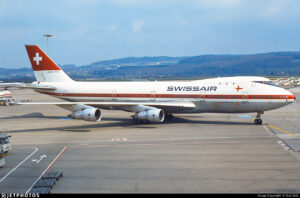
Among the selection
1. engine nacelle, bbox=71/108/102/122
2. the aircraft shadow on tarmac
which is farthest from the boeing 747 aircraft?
the aircraft shadow on tarmac

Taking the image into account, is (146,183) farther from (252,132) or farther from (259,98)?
(259,98)

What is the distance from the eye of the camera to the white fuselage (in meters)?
32.3

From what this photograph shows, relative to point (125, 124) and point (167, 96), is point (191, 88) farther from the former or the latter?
point (125, 124)

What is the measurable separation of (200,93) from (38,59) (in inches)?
822

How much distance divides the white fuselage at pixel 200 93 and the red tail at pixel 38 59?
2.20 m

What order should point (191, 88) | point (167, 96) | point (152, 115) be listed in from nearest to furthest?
point (152, 115) < point (191, 88) < point (167, 96)

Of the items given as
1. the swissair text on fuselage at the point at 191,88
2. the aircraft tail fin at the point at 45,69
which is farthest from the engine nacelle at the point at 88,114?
the aircraft tail fin at the point at 45,69

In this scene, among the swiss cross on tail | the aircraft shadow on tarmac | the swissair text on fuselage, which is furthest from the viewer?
the swiss cross on tail

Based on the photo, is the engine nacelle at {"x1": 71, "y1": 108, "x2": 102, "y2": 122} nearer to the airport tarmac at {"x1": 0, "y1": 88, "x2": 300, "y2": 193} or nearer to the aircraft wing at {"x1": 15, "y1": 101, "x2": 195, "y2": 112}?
the aircraft wing at {"x1": 15, "y1": 101, "x2": 195, "y2": 112}

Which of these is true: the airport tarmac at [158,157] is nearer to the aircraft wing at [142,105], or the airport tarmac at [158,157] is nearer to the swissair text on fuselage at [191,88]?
the aircraft wing at [142,105]

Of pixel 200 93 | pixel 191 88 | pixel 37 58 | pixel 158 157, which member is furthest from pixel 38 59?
pixel 158 157

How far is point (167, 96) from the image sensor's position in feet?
117

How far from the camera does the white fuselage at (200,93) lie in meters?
32.3

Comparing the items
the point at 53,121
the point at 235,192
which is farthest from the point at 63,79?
the point at 235,192
